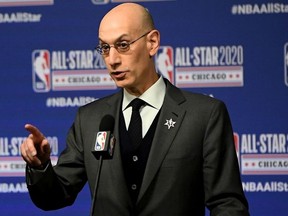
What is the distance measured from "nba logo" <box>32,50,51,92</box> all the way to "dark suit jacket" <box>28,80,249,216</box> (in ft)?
4.56

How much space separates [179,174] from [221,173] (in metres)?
0.12

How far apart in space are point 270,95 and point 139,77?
136cm

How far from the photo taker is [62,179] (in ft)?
6.60

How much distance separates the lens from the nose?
1893 mm

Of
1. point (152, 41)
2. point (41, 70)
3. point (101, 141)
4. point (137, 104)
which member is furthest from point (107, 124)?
point (41, 70)

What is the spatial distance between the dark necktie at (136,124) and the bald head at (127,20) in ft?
0.69

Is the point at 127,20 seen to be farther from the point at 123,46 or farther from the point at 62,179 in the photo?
the point at 62,179

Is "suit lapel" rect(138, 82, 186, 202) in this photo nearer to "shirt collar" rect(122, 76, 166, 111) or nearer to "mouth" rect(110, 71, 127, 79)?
"shirt collar" rect(122, 76, 166, 111)

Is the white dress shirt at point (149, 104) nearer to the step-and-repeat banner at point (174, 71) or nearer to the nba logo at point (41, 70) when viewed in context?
the step-and-repeat banner at point (174, 71)

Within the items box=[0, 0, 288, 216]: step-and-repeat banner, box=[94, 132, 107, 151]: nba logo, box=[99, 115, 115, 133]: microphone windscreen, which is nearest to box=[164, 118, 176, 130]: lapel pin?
box=[99, 115, 115, 133]: microphone windscreen

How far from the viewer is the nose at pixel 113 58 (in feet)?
6.21

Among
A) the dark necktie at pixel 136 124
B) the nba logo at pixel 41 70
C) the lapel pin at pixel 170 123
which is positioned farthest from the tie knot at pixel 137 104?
the nba logo at pixel 41 70

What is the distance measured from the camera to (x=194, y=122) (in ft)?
6.45

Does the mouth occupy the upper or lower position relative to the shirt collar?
upper
